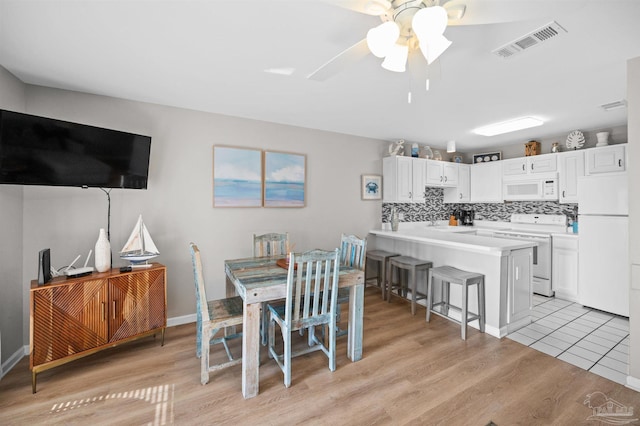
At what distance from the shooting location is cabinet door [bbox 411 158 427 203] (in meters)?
4.56

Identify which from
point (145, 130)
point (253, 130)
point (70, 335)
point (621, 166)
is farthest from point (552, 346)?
point (145, 130)

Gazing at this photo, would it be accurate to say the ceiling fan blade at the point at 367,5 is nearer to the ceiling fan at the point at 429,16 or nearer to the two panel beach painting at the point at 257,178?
the ceiling fan at the point at 429,16

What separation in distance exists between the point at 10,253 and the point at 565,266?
6241mm

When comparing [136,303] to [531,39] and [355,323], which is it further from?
[531,39]

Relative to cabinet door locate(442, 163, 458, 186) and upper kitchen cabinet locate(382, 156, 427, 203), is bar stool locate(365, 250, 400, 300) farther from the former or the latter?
cabinet door locate(442, 163, 458, 186)

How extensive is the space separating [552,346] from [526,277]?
28.2 inches

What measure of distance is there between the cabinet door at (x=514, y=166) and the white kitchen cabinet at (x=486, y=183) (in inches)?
3.3

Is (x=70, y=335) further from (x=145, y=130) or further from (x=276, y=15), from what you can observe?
(x=276, y=15)

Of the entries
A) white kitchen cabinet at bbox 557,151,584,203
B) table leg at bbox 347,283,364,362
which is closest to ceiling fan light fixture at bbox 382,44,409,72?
table leg at bbox 347,283,364,362

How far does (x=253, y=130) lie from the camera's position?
3.48 meters

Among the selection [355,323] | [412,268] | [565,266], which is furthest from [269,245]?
[565,266]

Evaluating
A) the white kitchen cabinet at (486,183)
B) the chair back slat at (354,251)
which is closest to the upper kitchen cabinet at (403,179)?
the white kitchen cabinet at (486,183)

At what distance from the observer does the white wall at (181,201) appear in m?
2.56

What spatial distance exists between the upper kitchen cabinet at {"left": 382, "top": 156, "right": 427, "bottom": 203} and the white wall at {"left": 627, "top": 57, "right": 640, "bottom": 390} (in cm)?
258
